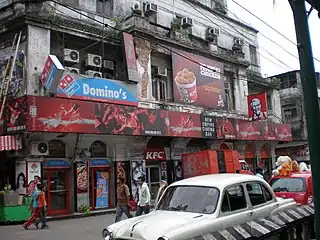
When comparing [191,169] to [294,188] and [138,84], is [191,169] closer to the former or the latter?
[138,84]

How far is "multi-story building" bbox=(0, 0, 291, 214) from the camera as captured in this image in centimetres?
1563

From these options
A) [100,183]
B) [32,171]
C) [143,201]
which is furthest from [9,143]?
[143,201]

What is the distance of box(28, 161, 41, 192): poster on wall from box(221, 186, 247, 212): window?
33.9ft

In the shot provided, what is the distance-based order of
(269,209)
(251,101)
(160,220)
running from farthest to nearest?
(251,101), (269,209), (160,220)

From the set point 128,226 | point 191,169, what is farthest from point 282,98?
point 128,226

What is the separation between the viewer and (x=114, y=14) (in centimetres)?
2056

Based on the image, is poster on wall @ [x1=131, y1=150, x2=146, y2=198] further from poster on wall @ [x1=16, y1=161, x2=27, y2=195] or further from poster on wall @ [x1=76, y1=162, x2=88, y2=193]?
poster on wall @ [x1=16, y1=161, x2=27, y2=195]

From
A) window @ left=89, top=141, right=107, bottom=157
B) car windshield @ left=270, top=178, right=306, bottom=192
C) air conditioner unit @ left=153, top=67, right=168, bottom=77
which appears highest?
air conditioner unit @ left=153, top=67, right=168, bottom=77

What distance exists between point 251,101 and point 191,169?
6.86 metres

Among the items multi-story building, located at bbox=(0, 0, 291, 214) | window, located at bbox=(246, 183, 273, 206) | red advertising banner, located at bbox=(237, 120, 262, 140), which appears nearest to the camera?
window, located at bbox=(246, 183, 273, 206)

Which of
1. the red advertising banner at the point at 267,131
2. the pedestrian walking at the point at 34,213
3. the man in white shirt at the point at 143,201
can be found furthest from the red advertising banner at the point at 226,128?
the pedestrian walking at the point at 34,213

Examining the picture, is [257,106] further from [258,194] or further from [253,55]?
[258,194]

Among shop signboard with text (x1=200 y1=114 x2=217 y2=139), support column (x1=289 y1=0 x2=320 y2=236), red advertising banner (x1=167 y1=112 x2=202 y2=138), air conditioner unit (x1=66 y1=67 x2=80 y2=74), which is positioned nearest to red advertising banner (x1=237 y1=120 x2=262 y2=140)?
shop signboard with text (x1=200 y1=114 x2=217 y2=139)

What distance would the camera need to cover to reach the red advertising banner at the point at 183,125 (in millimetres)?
19188
